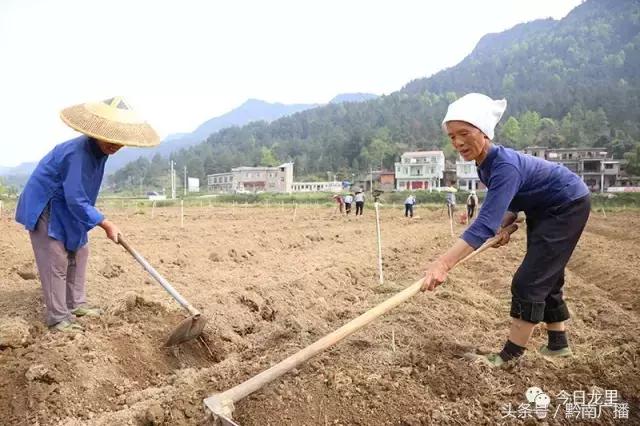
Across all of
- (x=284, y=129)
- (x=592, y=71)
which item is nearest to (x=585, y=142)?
(x=592, y=71)

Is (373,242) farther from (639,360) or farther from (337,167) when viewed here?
(337,167)

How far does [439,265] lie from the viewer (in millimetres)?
2643

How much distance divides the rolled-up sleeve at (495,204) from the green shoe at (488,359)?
83cm

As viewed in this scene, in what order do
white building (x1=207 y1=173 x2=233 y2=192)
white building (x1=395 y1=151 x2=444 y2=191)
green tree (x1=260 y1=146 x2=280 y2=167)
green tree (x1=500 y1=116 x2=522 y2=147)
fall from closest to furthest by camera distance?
white building (x1=395 y1=151 x2=444 y2=191), green tree (x1=500 y1=116 x2=522 y2=147), white building (x1=207 y1=173 x2=233 y2=192), green tree (x1=260 y1=146 x2=280 y2=167)

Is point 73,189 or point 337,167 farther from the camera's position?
point 337,167

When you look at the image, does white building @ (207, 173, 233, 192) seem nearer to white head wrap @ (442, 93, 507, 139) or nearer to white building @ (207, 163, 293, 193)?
white building @ (207, 163, 293, 193)

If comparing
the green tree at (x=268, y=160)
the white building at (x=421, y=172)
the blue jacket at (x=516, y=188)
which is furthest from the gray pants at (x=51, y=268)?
the green tree at (x=268, y=160)

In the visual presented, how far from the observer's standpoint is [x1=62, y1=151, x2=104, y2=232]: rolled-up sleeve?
3.58 metres

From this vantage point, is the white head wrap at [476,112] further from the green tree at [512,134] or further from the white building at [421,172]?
the green tree at [512,134]

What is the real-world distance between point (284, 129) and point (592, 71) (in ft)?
292

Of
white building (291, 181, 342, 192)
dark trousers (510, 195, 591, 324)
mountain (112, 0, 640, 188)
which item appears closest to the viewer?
dark trousers (510, 195, 591, 324)

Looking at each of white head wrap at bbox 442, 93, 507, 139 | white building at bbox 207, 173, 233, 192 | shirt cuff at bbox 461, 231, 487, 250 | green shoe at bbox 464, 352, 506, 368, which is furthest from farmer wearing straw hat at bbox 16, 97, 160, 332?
white building at bbox 207, 173, 233, 192

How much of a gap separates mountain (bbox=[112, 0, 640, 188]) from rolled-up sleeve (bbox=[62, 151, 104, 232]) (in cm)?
6774

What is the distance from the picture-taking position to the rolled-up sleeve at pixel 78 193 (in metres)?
3.58
